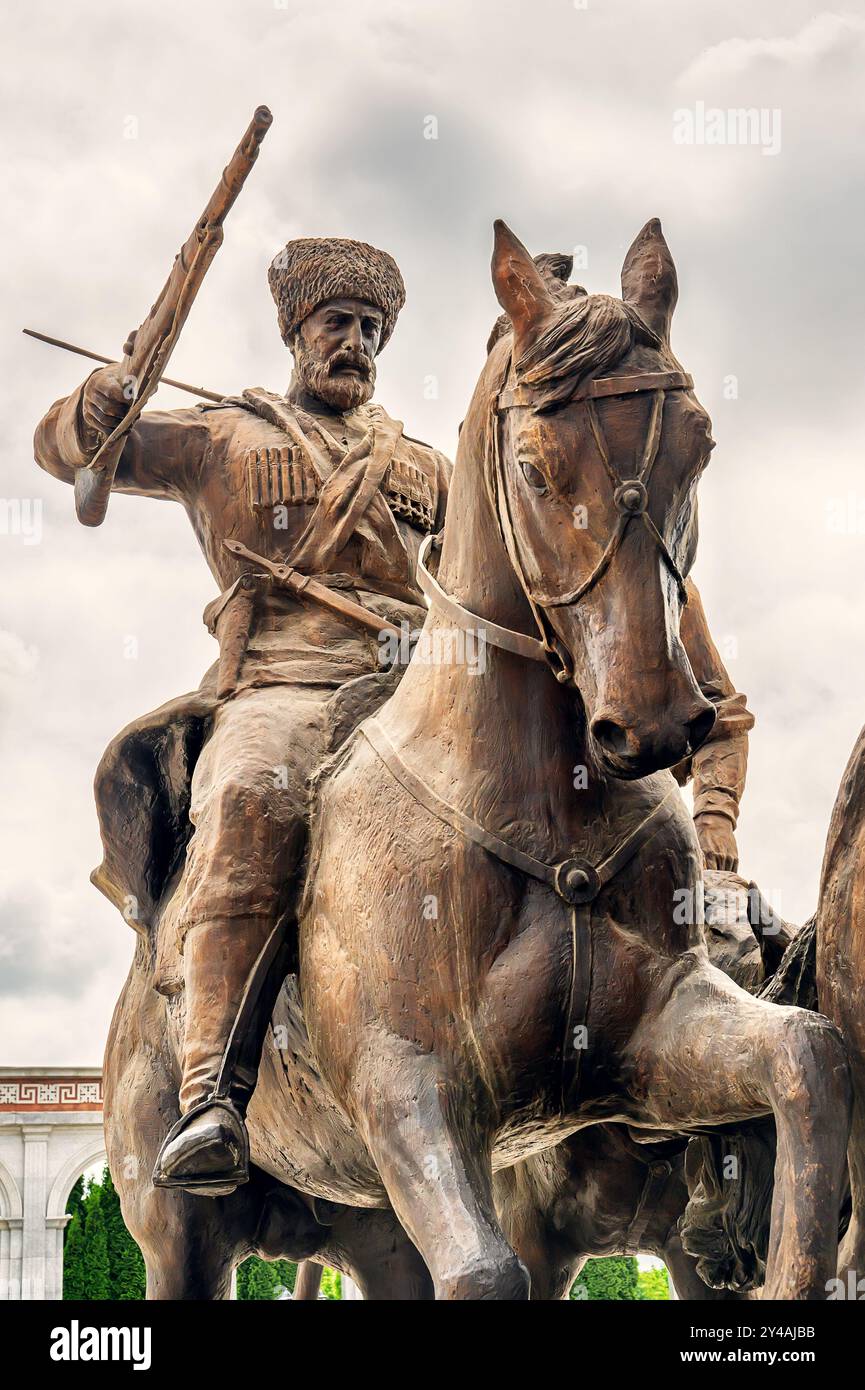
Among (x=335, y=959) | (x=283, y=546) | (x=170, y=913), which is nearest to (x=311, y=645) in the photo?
(x=283, y=546)

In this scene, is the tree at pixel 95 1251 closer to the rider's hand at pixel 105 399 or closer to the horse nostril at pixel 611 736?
the rider's hand at pixel 105 399

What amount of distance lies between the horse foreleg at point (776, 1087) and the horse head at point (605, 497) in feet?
2.00

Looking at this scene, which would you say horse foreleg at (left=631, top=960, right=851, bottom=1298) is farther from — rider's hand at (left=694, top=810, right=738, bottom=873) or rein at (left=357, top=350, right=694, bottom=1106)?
rider's hand at (left=694, top=810, right=738, bottom=873)

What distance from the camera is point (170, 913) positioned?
549 centimetres

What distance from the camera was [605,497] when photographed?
158 inches

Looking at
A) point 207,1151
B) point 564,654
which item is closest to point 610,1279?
point 207,1151

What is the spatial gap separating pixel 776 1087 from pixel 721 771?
5.45 feet

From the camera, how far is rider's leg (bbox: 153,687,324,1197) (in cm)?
467

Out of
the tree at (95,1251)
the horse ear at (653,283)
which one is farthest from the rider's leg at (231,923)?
the tree at (95,1251)

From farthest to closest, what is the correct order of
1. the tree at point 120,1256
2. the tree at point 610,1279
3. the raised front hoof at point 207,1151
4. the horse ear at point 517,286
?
the tree at point 610,1279 → the tree at point 120,1256 → the raised front hoof at point 207,1151 → the horse ear at point 517,286

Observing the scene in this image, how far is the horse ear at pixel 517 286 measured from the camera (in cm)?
419

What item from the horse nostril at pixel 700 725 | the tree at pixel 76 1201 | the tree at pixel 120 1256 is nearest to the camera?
the horse nostril at pixel 700 725

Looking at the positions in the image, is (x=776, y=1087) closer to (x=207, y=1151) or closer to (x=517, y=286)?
(x=207, y=1151)
